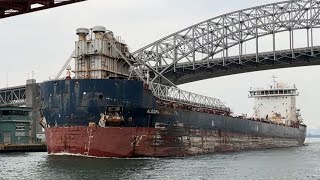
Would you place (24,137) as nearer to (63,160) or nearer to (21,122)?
(21,122)

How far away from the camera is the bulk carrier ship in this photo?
28031mm

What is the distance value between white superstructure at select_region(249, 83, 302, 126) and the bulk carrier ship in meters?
27.4

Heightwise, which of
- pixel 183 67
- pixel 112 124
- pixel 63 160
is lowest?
pixel 63 160

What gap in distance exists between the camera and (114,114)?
28.0 meters

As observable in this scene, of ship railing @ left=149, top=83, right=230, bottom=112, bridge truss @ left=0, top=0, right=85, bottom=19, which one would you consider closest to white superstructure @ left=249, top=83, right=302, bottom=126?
ship railing @ left=149, top=83, right=230, bottom=112

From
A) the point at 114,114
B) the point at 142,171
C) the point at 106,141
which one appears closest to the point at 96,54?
the point at 114,114

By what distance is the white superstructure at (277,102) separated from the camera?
63.5 metres

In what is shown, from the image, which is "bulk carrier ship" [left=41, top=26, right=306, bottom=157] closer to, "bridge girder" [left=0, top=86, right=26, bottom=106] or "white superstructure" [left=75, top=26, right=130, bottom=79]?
"white superstructure" [left=75, top=26, right=130, bottom=79]

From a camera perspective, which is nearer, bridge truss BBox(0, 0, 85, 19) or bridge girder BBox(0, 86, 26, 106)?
bridge truss BBox(0, 0, 85, 19)

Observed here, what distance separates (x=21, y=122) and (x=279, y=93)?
3369cm

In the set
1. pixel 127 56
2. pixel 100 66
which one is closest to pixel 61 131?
pixel 100 66

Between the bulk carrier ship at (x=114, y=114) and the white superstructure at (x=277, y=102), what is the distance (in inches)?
1077

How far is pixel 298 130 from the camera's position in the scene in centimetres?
6569

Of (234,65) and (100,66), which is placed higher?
(234,65)
